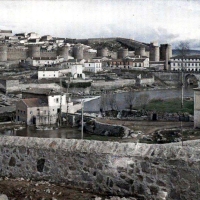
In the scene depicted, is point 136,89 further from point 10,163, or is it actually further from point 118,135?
point 10,163

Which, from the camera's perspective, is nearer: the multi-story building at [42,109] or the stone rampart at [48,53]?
the multi-story building at [42,109]

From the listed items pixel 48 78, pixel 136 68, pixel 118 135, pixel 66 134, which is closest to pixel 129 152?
pixel 118 135

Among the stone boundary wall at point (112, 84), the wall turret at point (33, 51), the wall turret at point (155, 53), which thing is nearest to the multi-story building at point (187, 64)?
the wall turret at point (155, 53)

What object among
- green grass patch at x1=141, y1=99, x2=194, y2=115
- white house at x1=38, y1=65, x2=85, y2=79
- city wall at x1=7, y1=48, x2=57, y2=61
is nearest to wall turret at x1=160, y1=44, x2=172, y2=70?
city wall at x1=7, y1=48, x2=57, y2=61

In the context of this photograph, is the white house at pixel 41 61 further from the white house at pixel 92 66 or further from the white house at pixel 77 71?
the white house at pixel 77 71

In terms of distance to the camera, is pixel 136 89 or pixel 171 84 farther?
pixel 171 84
